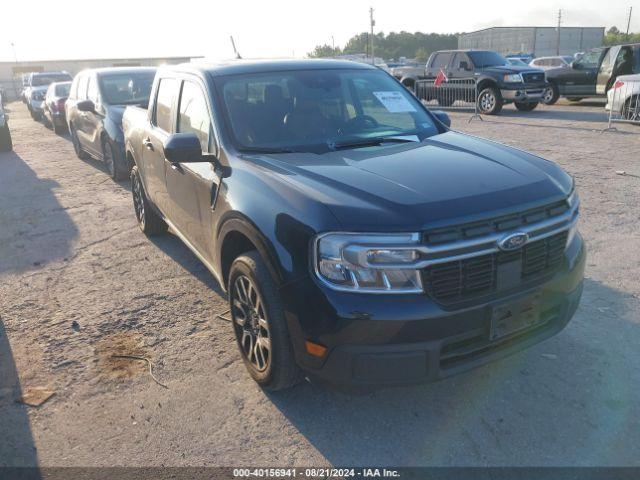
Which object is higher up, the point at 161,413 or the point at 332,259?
the point at 332,259

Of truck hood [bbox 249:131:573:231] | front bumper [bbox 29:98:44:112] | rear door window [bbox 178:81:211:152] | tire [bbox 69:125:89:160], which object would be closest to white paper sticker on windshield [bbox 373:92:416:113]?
truck hood [bbox 249:131:573:231]

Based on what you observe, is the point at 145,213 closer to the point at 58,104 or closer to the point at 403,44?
the point at 58,104

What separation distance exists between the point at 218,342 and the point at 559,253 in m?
2.27

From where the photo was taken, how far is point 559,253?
2.90 meters

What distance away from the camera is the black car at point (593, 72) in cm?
1530

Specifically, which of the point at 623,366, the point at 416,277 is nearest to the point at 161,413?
the point at 416,277

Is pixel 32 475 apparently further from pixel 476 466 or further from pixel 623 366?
pixel 623 366

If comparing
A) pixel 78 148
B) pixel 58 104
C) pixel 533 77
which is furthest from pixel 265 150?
pixel 533 77

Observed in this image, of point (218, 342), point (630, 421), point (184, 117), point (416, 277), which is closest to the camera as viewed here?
point (416, 277)

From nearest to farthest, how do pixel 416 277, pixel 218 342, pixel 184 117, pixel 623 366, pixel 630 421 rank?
pixel 416 277 → pixel 630 421 → pixel 623 366 → pixel 218 342 → pixel 184 117

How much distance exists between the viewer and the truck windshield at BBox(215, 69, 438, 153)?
3555 millimetres

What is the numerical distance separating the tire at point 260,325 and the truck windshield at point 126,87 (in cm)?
658

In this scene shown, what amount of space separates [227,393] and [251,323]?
0.44 meters

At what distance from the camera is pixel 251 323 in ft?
10.5
